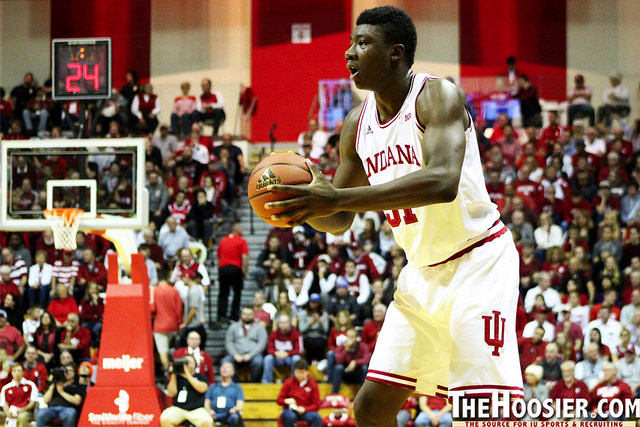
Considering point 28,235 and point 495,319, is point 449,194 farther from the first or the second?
point 28,235

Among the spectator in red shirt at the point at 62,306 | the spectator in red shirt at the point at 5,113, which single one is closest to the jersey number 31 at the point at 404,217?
the spectator in red shirt at the point at 62,306

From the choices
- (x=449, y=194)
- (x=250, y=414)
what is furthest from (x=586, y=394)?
(x=449, y=194)

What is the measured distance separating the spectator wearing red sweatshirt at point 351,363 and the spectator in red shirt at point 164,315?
2253mm

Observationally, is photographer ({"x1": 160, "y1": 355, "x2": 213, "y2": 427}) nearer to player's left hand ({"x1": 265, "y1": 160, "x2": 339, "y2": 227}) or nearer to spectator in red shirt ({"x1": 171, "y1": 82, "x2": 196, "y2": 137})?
player's left hand ({"x1": 265, "y1": 160, "x2": 339, "y2": 227})

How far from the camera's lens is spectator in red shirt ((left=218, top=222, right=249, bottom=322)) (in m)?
13.6

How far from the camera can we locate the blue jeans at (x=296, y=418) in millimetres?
11042

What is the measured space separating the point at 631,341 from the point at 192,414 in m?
5.10

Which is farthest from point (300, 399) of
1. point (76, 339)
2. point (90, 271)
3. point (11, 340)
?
point (90, 271)

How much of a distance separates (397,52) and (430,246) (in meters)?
0.80

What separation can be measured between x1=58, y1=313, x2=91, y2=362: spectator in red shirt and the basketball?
9.17 metres

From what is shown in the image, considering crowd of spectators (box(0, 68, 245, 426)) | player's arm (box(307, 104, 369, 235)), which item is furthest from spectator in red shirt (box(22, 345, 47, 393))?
player's arm (box(307, 104, 369, 235))

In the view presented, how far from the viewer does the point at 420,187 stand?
11.6ft

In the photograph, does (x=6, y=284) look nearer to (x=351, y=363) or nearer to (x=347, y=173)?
(x=351, y=363)

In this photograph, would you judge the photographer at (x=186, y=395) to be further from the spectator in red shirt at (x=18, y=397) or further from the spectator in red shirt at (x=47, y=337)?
the spectator in red shirt at (x=47, y=337)
